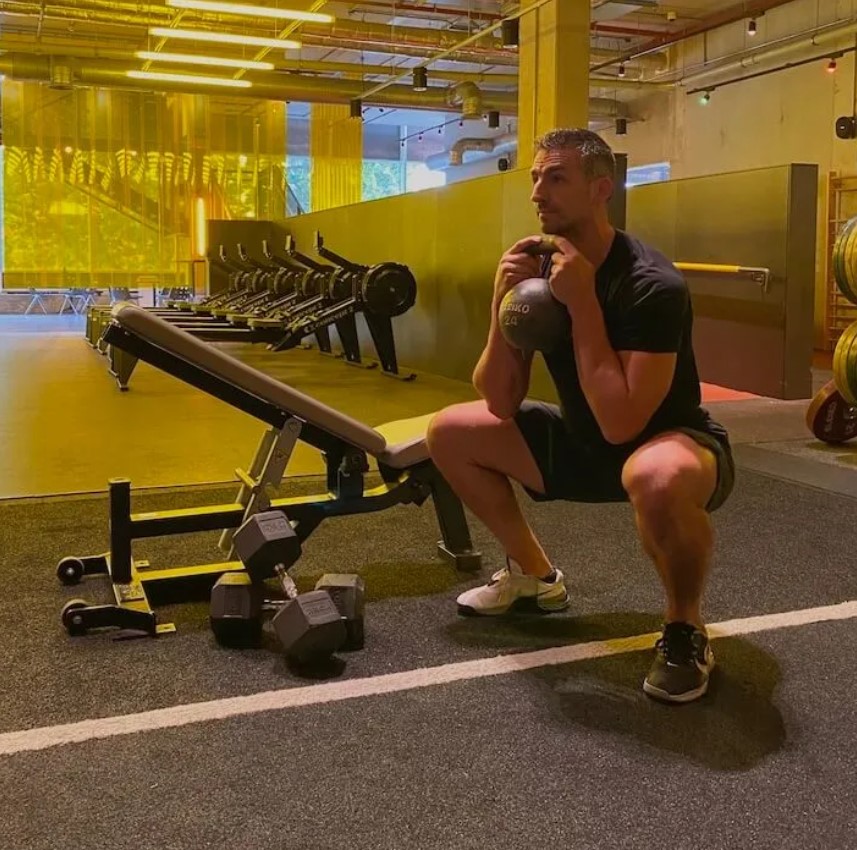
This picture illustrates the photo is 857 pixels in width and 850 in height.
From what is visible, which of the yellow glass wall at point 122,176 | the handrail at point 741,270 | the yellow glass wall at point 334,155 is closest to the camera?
the handrail at point 741,270

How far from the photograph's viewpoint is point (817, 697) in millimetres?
1880

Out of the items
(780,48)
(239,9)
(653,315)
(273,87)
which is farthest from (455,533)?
(273,87)

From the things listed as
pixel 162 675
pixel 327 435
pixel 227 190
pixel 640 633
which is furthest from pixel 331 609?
pixel 227 190

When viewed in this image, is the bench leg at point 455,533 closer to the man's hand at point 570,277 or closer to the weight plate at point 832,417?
the man's hand at point 570,277

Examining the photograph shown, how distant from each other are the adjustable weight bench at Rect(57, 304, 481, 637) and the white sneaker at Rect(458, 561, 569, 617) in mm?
340

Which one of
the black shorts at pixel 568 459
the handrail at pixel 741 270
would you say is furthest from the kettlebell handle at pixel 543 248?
the handrail at pixel 741 270

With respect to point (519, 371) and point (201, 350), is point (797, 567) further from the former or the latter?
point (201, 350)

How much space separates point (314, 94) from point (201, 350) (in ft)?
35.7

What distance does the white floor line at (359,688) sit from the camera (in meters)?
1.73

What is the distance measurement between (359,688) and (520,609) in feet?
1.81

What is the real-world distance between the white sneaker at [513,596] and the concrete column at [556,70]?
4.96m

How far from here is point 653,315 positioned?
1850 millimetres

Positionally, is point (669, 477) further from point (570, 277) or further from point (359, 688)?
point (359, 688)

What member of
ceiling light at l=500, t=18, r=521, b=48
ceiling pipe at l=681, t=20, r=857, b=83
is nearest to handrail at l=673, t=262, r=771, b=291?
ceiling light at l=500, t=18, r=521, b=48
